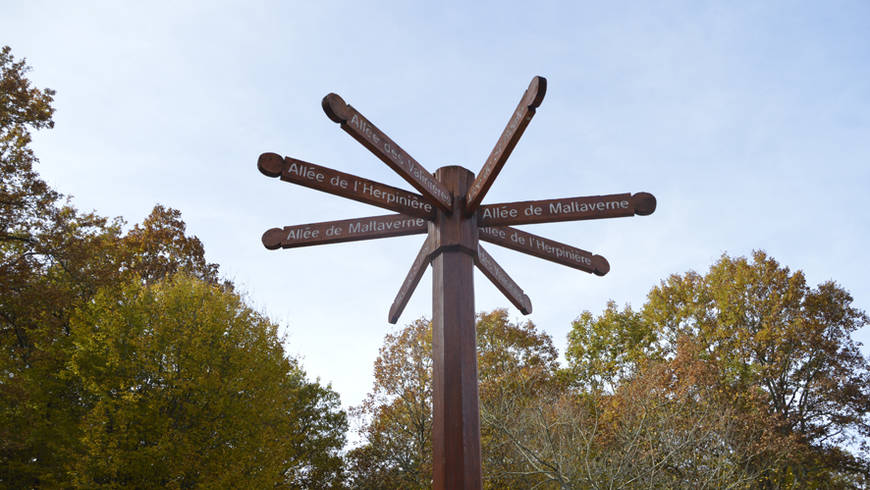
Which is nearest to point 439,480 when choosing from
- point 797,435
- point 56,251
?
point 56,251

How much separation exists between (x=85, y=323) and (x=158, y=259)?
9023 millimetres

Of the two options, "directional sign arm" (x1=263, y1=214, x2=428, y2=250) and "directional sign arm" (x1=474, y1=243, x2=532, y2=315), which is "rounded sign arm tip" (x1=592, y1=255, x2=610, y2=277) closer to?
"directional sign arm" (x1=474, y1=243, x2=532, y2=315)

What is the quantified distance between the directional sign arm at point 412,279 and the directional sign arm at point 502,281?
0.38 metres

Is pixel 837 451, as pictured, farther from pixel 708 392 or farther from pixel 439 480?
pixel 439 480

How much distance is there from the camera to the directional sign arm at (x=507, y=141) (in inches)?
148

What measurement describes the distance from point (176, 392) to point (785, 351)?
801 inches

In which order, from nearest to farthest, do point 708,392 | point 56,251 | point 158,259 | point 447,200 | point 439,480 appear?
point 439,480 → point 447,200 → point 56,251 → point 708,392 → point 158,259

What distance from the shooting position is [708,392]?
19.1 m

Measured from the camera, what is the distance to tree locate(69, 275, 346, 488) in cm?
1544

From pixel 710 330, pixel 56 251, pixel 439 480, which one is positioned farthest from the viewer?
pixel 710 330

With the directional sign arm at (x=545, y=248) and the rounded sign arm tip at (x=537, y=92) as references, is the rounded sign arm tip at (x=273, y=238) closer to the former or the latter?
the directional sign arm at (x=545, y=248)

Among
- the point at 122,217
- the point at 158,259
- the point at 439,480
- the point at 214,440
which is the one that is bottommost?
the point at 439,480

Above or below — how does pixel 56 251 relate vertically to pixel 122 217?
below

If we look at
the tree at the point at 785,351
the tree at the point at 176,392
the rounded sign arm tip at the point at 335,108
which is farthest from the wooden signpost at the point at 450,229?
the tree at the point at 785,351
